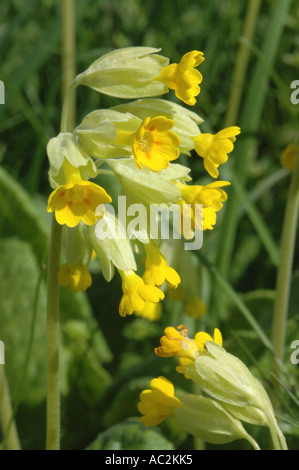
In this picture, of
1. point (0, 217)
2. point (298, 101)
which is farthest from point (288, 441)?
point (298, 101)

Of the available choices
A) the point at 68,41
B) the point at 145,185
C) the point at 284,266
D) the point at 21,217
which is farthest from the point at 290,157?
the point at 68,41

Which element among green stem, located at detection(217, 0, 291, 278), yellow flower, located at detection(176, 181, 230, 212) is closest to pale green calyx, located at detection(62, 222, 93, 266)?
yellow flower, located at detection(176, 181, 230, 212)

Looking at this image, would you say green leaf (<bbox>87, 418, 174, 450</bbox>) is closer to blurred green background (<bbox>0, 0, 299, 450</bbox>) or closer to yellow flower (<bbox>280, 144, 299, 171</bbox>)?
blurred green background (<bbox>0, 0, 299, 450</bbox>)

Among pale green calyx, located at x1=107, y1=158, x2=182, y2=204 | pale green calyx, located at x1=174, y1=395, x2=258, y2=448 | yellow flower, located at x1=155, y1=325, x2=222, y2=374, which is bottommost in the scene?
pale green calyx, located at x1=174, y1=395, x2=258, y2=448

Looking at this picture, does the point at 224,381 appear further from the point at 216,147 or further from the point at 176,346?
the point at 216,147

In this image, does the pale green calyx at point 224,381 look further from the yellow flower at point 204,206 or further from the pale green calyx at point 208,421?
the yellow flower at point 204,206
